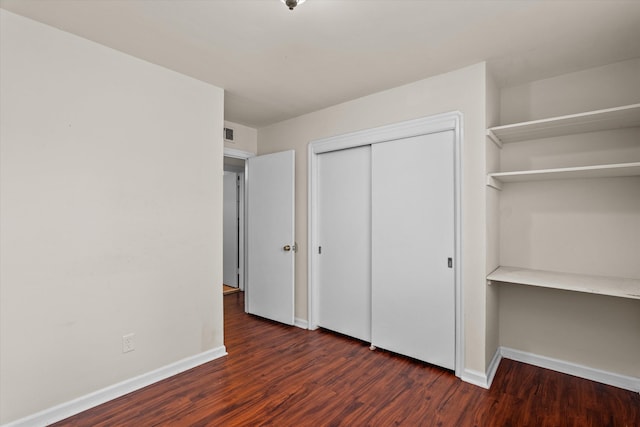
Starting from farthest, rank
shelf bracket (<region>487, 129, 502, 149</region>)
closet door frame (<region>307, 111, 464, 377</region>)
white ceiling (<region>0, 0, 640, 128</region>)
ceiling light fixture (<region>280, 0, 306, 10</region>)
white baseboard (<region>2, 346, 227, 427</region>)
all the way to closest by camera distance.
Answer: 1. closet door frame (<region>307, 111, 464, 377</region>)
2. shelf bracket (<region>487, 129, 502, 149</region>)
3. white baseboard (<region>2, 346, 227, 427</region>)
4. white ceiling (<region>0, 0, 640, 128</region>)
5. ceiling light fixture (<region>280, 0, 306, 10</region>)

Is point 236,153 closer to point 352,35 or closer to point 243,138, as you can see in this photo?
point 243,138

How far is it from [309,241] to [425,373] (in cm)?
174

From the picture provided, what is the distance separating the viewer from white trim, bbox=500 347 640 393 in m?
2.40

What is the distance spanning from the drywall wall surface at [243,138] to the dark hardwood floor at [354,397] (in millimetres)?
2437

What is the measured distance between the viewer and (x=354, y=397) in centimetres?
230

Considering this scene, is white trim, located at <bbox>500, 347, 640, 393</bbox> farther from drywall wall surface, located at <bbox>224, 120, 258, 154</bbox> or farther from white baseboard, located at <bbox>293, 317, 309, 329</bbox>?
drywall wall surface, located at <bbox>224, 120, 258, 154</bbox>

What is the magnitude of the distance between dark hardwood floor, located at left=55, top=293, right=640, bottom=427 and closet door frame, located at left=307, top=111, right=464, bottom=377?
15.9 inches

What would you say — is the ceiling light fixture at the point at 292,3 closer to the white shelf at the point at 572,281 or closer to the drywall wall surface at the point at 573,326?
the white shelf at the point at 572,281

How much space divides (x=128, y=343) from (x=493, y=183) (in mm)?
3047

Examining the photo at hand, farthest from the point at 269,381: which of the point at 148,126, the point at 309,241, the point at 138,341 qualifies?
the point at 148,126

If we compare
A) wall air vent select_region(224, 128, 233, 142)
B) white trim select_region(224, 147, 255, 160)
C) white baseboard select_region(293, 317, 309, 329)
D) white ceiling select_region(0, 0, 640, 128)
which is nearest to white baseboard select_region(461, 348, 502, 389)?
white baseboard select_region(293, 317, 309, 329)

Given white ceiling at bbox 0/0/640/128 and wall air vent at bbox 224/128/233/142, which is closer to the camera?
white ceiling at bbox 0/0/640/128

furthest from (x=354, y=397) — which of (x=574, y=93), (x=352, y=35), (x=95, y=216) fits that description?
(x=574, y=93)

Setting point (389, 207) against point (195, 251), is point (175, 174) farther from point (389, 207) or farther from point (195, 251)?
point (389, 207)
